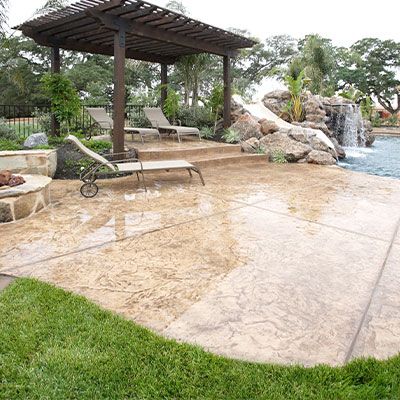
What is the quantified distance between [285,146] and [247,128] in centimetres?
172

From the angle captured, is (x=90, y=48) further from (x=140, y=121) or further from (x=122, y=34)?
(x=122, y=34)

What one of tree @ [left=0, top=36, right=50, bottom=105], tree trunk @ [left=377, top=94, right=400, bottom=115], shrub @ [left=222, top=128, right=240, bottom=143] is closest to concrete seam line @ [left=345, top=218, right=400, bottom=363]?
shrub @ [left=222, top=128, right=240, bottom=143]

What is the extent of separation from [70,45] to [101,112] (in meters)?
2.14

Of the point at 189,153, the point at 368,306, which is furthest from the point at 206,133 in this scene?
the point at 368,306

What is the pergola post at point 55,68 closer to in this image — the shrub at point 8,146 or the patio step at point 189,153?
the shrub at point 8,146

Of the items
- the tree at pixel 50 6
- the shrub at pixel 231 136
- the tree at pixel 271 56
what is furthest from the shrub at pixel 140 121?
the tree at pixel 271 56

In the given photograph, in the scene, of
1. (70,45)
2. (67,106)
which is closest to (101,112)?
(67,106)

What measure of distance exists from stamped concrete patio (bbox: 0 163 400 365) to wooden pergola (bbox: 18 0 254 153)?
3731 mm

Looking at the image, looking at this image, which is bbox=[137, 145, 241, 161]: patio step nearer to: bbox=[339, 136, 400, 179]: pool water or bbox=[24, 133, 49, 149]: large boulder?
bbox=[24, 133, 49, 149]: large boulder

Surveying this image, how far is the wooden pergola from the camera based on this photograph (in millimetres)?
→ 7646

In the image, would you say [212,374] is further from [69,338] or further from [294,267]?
[294,267]

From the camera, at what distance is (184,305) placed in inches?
103

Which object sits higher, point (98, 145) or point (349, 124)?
point (349, 124)

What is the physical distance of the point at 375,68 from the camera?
121 ft
